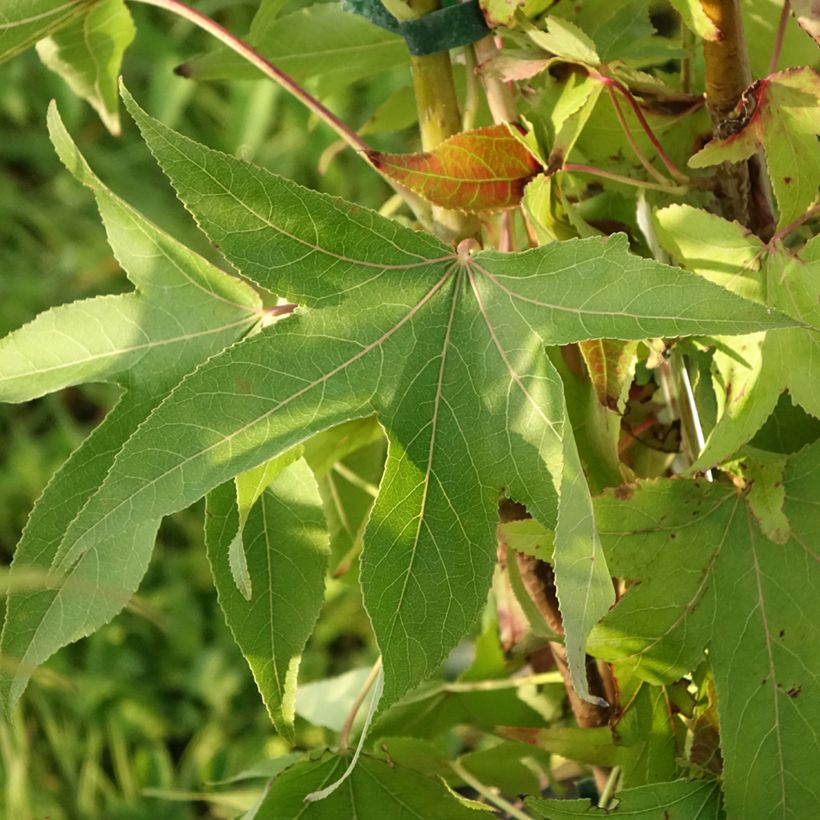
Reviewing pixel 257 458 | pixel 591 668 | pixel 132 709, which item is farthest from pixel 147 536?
pixel 132 709

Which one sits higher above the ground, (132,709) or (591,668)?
(591,668)

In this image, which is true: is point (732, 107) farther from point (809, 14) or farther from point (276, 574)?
point (276, 574)

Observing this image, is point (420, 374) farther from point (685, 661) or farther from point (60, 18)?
point (60, 18)

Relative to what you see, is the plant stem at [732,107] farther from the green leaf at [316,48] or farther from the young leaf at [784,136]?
the green leaf at [316,48]

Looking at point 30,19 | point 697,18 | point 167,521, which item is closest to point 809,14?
point 697,18

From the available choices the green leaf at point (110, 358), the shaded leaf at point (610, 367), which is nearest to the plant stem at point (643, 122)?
the shaded leaf at point (610, 367)

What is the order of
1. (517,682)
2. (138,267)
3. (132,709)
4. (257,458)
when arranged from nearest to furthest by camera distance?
(257,458)
(138,267)
(517,682)
(132,709)
